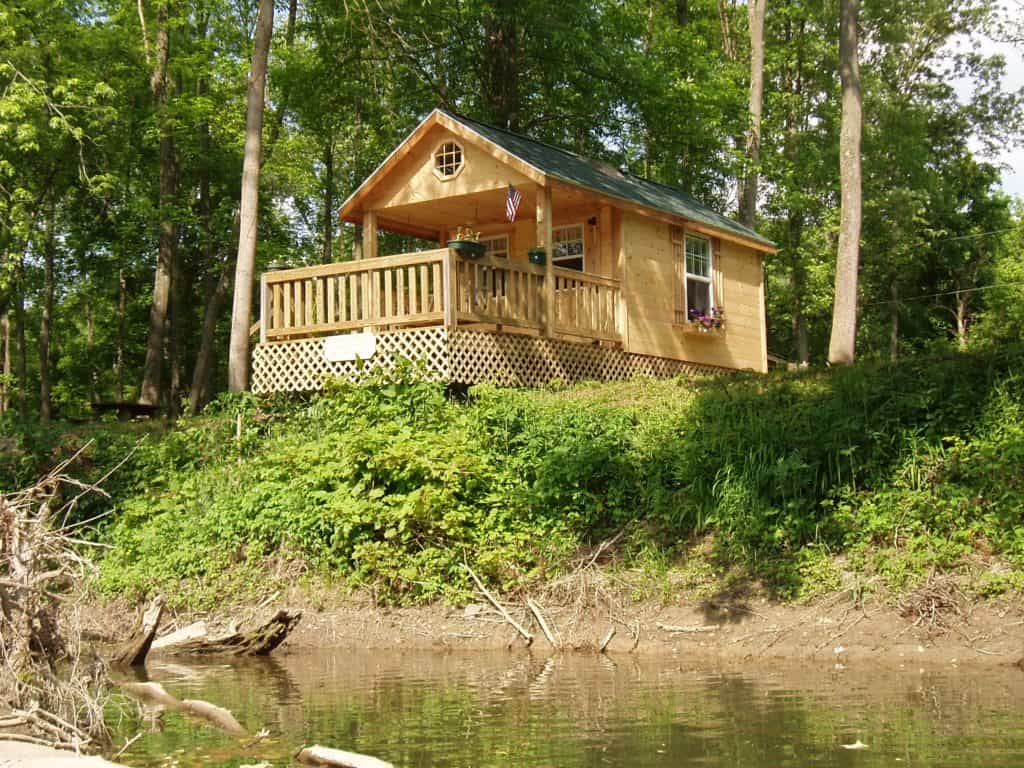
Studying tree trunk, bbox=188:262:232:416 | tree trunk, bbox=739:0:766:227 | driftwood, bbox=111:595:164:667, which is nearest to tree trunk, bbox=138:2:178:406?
tree trunk, bbox=188:262:232:416

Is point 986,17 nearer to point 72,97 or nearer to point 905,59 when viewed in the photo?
point 905,59

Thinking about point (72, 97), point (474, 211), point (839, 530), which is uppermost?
point (72, 97)

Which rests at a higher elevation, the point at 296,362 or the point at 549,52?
the point at 549,52

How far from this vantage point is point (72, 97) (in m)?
22.9

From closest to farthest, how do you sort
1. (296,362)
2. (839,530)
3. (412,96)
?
(839,530) → (296,362) → (412,96)

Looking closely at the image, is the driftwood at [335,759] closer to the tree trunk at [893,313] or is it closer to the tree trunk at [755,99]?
the tree trunk at [755,99]

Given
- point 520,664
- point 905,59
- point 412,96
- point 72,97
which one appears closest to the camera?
point 520,664

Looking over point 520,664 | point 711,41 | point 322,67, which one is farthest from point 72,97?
point 711,41

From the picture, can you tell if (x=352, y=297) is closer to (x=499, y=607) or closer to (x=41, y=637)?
(x=499, y=607)

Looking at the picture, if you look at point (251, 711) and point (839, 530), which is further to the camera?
point (839, 530)

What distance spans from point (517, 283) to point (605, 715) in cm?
1092

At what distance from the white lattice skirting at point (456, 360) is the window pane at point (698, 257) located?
3.42m

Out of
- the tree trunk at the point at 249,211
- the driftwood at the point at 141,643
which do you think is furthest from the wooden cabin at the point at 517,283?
the driftwood at the point at 141,643

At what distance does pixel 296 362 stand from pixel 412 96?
13.3m
